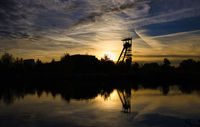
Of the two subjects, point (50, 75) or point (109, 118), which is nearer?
point (109, 118)

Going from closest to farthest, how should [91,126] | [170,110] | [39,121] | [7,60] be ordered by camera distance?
[91,126], [39,121], [170,110], [7,60]

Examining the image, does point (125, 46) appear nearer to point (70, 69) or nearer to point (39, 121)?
Result: point (70, 69)

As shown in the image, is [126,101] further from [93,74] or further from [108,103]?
[93,74]

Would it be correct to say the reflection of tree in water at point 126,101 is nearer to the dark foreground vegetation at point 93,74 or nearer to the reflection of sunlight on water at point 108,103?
the reflection of sunlight on water at point 108,103

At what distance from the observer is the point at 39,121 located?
922 inches

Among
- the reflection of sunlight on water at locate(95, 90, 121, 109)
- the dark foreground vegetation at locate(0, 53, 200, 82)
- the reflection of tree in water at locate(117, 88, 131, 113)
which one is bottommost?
the reflection of sunlight on water at locate(95, 90, 121, 109)

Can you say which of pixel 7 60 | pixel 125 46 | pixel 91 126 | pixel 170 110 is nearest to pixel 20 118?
pixel 91 126

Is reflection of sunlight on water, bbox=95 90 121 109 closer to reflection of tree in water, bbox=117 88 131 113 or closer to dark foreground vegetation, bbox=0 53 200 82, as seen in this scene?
reflection of tree in water, bbox=117 88 131 113

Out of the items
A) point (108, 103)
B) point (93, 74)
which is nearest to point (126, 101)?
point (108, 103)

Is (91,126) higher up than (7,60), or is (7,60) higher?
(7,60)

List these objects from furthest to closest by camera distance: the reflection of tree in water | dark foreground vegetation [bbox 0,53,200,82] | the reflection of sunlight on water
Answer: dark foreground vegetation [bbox 0,53,200,82] → the reflection of sunlight on water → the reflection of tree in water

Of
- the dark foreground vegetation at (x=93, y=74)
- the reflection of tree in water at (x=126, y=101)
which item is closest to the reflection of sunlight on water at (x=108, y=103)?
the reflection of tree in water at (x=126, y=101)

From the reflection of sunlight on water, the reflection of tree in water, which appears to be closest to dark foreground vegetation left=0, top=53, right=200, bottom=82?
the reflection of tree in water

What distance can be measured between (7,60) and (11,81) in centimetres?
6193
